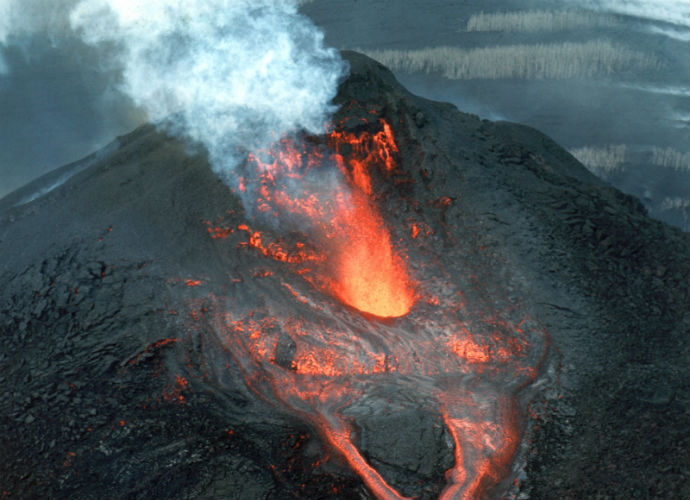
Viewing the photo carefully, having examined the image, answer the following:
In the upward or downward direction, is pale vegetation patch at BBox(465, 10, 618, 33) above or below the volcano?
above

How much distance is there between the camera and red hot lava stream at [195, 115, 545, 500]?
456 cm

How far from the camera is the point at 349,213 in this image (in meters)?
5.81

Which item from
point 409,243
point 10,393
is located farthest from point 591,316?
point 10,393

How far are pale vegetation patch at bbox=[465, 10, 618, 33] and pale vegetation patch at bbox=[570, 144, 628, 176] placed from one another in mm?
3725

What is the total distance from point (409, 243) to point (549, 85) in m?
6.37

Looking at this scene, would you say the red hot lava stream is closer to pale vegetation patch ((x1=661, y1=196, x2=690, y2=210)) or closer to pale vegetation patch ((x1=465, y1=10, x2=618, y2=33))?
pale vegetation patch ((x1=661, y1=196, x2=690, y2=210))

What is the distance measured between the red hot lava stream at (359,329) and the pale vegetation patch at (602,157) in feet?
13.7

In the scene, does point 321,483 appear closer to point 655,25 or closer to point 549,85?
point 549,85

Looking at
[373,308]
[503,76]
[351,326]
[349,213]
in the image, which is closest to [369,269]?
[373,308]

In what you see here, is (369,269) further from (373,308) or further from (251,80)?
(251,80)

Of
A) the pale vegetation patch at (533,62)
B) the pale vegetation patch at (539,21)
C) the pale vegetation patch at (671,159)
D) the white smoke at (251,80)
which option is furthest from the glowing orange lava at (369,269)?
the pale vegetation patch at (539,21)

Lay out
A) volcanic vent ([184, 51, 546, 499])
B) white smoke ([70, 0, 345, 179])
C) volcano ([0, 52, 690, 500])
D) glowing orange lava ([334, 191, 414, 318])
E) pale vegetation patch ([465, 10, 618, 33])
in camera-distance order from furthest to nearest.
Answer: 1. pale vegetation patch ([465, 10, 618, 33])
2. white smoke ([70, 0, 345, 179])
3. glowing orange lava ([334, 191, 414, 318])
4. volcanic vent ([184, 51, 546, 499])
5. volcano ([0, 52, 690, 500])

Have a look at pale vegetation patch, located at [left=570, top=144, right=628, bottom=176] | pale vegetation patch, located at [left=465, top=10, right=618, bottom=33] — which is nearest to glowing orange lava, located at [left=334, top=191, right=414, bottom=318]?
pale vegetation patch, located at [left=570, top=144, right=628, bottom=176]

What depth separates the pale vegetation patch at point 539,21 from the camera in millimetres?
12047
